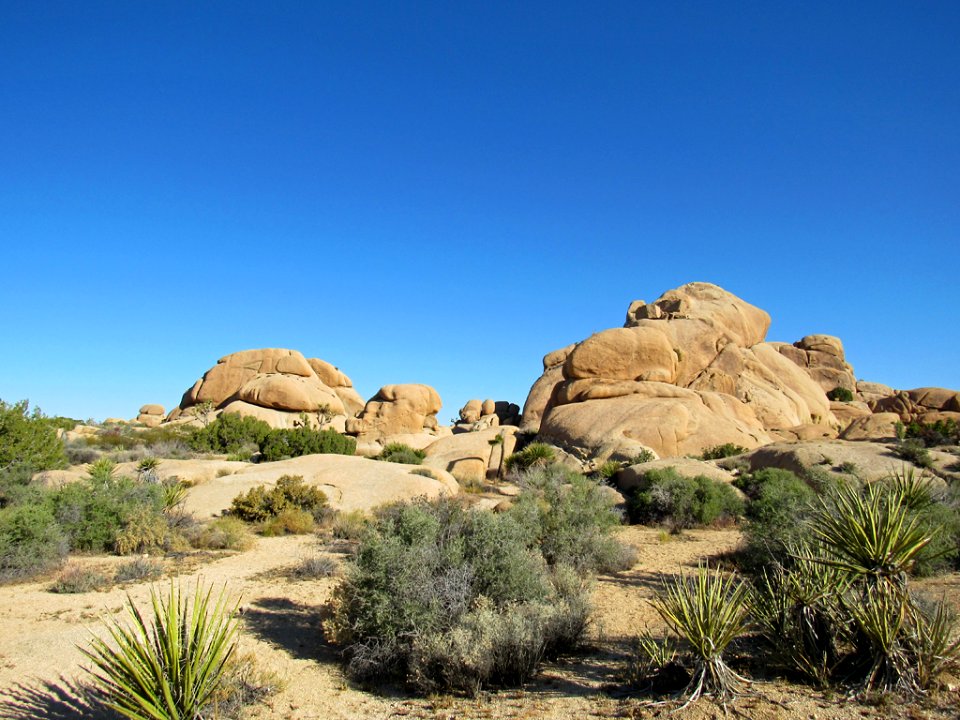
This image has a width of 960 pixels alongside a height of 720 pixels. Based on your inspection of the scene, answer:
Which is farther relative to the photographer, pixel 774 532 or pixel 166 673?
pixel 774 532

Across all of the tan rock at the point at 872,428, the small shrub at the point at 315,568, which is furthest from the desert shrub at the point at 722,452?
the small shrub at the point at 315,568

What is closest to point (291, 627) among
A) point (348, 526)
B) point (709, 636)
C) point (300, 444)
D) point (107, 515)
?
point (709, 636)

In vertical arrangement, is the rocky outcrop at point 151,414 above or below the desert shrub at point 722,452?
above

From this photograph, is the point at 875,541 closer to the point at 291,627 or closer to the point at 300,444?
the point at 291,627

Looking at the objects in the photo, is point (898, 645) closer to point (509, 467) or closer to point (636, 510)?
point (636, 510)

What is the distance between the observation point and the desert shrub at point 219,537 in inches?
494

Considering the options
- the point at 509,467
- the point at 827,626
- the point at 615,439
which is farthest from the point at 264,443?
the point at 827,626

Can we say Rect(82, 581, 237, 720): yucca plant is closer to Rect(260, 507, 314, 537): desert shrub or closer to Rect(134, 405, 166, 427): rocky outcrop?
Rect(260, 507, 314, 537): desert shrub

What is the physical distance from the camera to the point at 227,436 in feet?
108

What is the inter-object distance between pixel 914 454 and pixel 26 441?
28.3 m

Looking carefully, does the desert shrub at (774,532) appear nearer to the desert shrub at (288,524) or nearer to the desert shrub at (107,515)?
the desert shrub at (288,524)

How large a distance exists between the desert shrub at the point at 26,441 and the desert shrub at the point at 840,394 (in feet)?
173

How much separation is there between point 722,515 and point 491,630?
12.3m

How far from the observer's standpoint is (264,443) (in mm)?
30750
